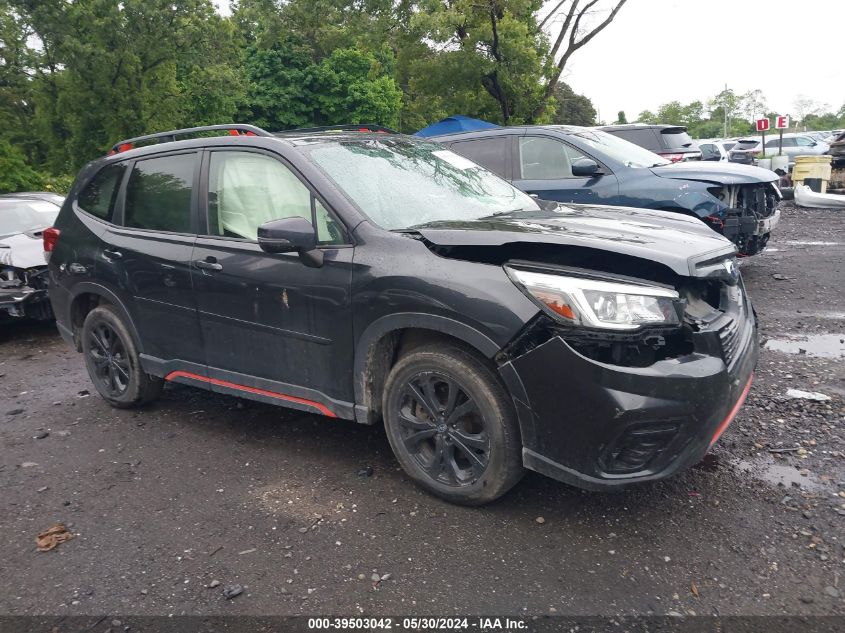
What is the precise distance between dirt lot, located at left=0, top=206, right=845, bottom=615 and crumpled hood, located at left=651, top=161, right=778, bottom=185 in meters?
3.13

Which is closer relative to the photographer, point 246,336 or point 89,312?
point 246,336

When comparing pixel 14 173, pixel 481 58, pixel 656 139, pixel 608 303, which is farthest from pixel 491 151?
pixel 14 173

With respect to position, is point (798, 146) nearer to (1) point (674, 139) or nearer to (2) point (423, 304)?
(1) point (674, 139)

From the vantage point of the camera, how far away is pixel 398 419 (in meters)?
3.30

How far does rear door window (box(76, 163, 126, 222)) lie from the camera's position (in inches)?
184

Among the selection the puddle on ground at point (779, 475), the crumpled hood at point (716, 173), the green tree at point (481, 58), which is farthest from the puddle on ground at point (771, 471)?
the green tree at point (481, 58)

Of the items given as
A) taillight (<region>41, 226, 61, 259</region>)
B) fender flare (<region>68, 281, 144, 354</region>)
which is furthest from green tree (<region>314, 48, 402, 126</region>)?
fender flare (<region>68, 281, 144, 354</region>)

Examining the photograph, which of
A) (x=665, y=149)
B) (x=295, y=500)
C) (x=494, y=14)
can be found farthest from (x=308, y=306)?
(x=494, y=14)

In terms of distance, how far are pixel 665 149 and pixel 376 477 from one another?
11.2 m

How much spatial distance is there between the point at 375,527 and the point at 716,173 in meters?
5.93

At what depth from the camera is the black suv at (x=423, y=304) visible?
2.72m

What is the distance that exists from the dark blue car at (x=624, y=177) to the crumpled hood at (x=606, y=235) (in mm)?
3425

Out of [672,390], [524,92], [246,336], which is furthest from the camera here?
[524,92]

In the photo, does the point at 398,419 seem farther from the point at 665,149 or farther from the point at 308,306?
the point at 665,149
